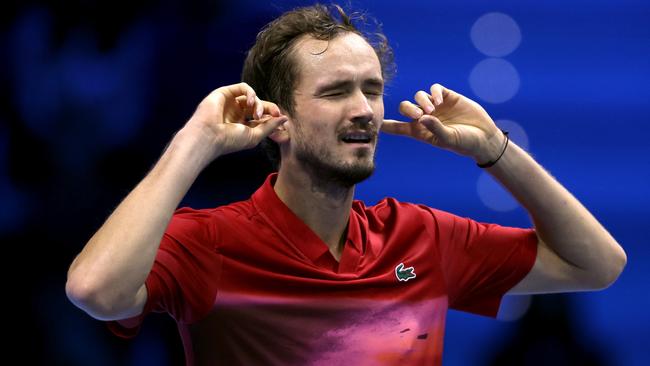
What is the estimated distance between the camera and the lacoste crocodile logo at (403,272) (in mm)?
2316

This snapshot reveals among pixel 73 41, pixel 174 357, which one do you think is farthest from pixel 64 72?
pixel 174 357

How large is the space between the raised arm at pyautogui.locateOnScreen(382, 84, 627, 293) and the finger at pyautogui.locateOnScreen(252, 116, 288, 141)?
0.34m

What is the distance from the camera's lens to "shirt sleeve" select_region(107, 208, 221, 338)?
1.97 meters

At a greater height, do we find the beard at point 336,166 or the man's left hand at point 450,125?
the man's left hand at point 450,125

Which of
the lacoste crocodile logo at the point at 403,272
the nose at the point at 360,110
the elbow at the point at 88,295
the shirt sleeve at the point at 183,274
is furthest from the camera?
the lacoste crocodile logo at the point at 403,272

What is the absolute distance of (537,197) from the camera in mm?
2334

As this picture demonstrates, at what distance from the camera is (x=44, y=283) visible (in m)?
2.88

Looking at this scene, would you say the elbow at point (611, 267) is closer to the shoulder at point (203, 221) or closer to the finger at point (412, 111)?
the finger at point (412, 111)

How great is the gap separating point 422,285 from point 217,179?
3.19 feet

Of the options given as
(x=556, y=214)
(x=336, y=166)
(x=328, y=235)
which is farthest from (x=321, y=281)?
(x=556, y=214)

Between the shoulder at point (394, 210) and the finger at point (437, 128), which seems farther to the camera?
the shoulder at point (394, 210)

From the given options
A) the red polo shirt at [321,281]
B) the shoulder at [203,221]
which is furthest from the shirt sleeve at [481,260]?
the shoulder at [203,221]

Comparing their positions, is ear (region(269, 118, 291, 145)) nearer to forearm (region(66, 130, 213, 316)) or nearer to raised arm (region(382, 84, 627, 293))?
raised arm (region(382, 84, 627, 293))

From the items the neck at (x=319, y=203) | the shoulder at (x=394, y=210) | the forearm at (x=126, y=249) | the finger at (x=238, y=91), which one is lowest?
the shoulder at (x=394, y=210)
